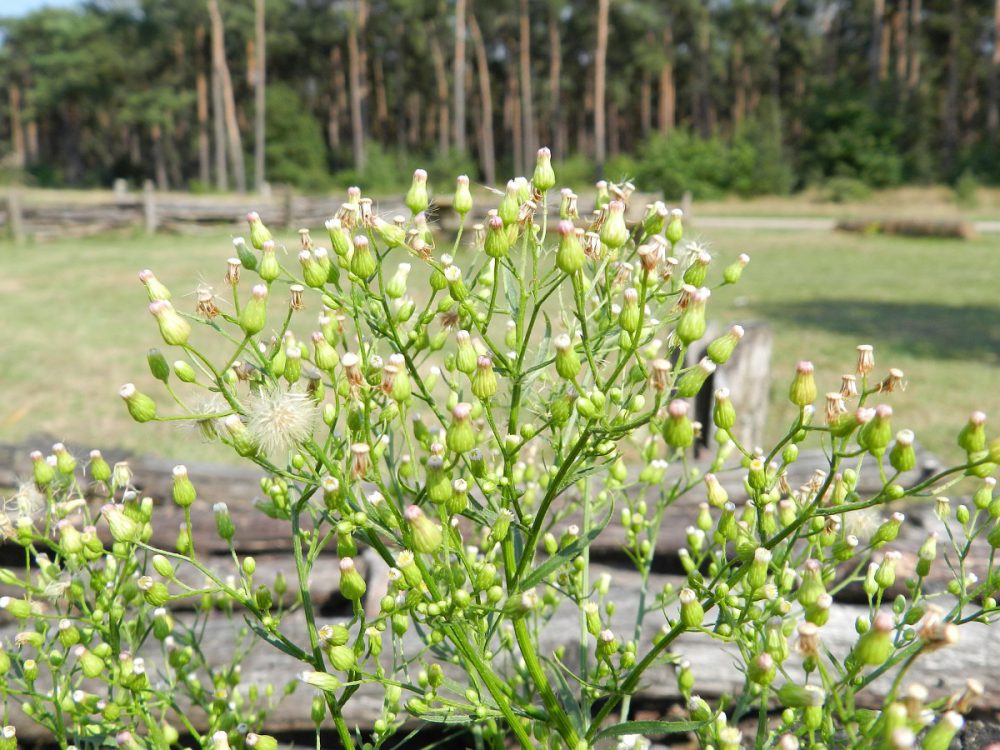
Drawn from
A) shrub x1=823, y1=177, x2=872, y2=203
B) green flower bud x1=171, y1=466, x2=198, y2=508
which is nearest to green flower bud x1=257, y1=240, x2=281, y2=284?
green flower bud x1=171, y1=466, x2=198, y2=508

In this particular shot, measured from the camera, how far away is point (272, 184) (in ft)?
140

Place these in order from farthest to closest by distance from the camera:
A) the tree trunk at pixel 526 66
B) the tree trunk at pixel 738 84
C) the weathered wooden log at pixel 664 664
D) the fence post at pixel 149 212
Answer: the tree trunk at pixel 738 84, the tree trunk at pixel 526 66, the fence post at pixel 149 212, the weathered wooden log at pixel 664 664

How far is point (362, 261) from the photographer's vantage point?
1.30m

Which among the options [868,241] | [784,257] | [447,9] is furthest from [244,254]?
[447,9]

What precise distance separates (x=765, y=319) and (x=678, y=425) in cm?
947

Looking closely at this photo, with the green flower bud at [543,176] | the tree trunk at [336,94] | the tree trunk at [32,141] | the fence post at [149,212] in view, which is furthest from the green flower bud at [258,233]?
the tree trunk at [32,141]

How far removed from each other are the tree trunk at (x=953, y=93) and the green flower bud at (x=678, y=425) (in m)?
37.2

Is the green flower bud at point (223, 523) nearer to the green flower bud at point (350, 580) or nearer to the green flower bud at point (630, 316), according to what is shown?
the green flower bud at point (350, 580)

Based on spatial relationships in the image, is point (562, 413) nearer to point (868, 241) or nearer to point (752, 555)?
point (752, 555)

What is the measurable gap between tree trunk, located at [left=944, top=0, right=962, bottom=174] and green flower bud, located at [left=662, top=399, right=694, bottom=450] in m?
37.2

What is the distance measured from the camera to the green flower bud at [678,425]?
111 centimetres

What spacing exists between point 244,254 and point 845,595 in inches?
91.8

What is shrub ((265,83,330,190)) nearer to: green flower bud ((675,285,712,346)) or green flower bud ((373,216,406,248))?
green flower bud ((373,216,406,248))

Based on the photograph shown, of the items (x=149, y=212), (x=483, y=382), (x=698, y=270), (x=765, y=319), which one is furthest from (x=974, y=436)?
(x=149, y=212)
